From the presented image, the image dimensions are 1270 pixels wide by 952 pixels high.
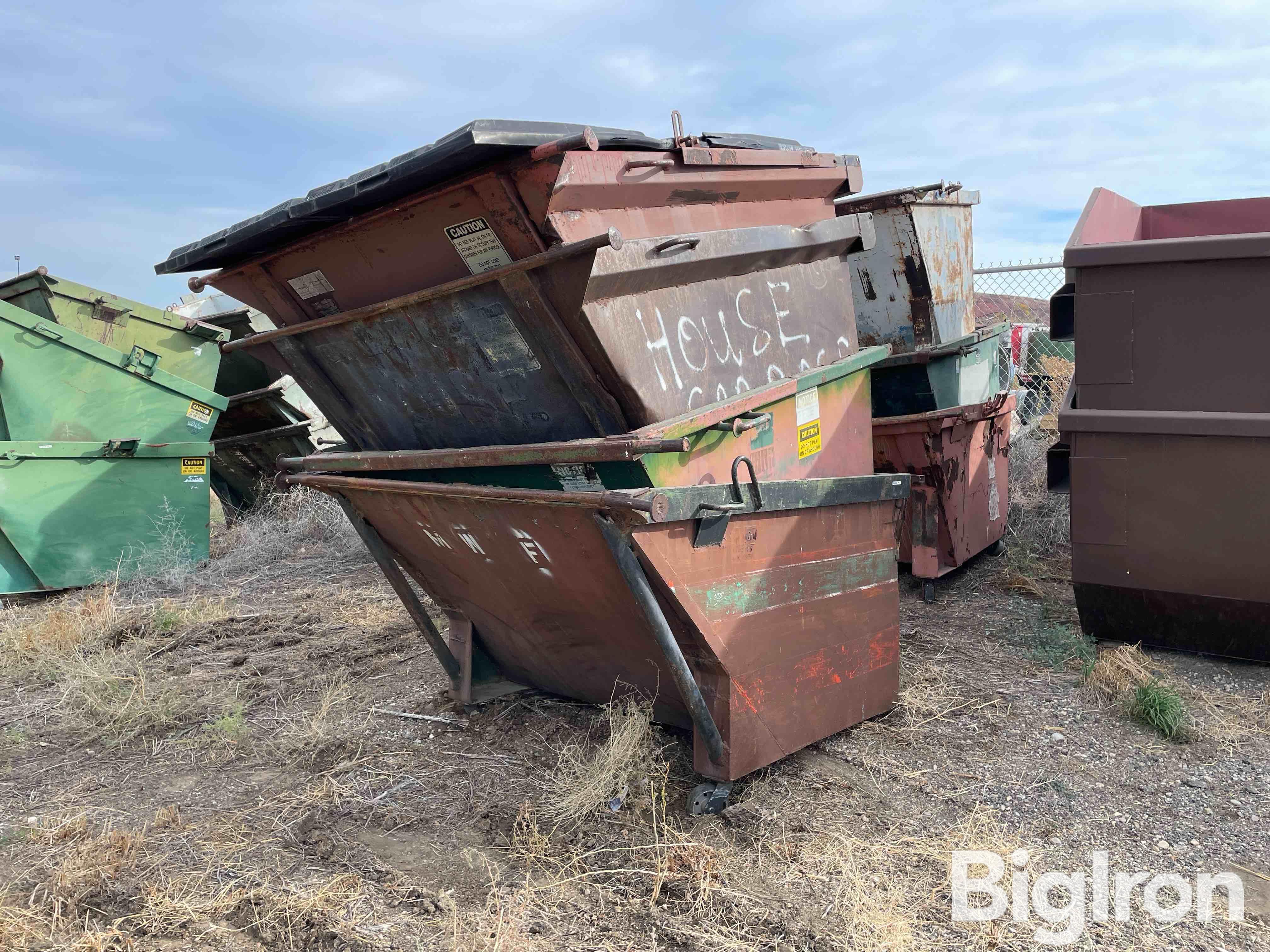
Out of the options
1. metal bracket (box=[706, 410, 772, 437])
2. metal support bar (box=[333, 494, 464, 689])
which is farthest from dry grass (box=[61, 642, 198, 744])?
metal bracket (box=[706, 410, 772, 437])

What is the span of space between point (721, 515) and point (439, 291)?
1122mm

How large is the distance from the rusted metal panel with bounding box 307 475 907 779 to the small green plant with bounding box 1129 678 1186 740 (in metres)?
0.92

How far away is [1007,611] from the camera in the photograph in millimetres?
4957

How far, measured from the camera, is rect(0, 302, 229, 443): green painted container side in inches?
273

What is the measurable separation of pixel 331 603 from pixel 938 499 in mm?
4180

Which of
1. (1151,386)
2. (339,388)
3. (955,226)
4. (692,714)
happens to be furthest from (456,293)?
(955,226)

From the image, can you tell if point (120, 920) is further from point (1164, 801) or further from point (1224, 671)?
point (1224, 671)

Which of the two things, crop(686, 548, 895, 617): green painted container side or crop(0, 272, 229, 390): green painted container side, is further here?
crop(0, 272, 229, 390): green painted container side

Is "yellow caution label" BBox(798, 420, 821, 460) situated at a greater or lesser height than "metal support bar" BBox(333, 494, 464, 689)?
greater

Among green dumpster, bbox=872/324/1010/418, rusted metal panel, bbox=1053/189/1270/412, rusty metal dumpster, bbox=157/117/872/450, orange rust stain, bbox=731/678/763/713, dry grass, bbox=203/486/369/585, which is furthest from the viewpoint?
dry grass, bbox=203/486/369/585

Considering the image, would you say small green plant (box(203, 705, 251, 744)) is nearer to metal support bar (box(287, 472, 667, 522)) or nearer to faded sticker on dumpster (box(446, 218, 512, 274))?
metal support bar (box(287, 472, 667, 522))

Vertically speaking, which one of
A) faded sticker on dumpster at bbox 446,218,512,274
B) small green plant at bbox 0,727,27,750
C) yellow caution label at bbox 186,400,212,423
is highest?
faded sticker on dumpster at bbox 446,218,512,274

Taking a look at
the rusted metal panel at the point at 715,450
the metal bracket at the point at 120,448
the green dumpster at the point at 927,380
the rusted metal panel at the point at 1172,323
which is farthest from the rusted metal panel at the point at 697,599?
the metal bracket at the point at 120,448
